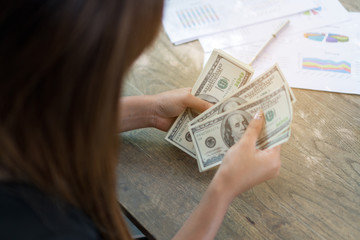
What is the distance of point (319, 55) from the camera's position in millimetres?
1305

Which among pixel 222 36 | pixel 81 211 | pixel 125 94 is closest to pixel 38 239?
pixel 81 211

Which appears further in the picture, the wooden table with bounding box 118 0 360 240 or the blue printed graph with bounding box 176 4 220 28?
the blue printed graph with bounding box 176 4 220 28

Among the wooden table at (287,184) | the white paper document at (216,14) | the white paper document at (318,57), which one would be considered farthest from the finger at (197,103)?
the white paper document at (216,14)

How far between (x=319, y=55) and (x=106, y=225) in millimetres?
916

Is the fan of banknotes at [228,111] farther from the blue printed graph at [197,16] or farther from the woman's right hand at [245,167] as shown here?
the blue printed graph at [197,16]

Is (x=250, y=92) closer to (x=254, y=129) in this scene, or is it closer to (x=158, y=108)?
(x=254, y=129)

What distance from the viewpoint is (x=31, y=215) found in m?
0.69

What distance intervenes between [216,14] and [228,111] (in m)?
0.56

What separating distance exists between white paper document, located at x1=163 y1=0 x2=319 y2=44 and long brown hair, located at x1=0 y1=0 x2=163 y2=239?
30.6 inches

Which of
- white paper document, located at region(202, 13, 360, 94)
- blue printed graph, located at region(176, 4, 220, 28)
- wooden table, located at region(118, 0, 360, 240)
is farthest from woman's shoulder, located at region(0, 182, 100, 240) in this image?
blue printed graph, located at region(176, 4, 220, 28)

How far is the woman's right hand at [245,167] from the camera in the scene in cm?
92

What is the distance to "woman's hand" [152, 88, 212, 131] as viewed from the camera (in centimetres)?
110

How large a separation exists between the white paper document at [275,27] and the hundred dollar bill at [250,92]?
33 centimetres

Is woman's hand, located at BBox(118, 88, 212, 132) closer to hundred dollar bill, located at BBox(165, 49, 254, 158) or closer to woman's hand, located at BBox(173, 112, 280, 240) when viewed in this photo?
hundred dollar bill, located at BBox(165, 49, 254, 158)
